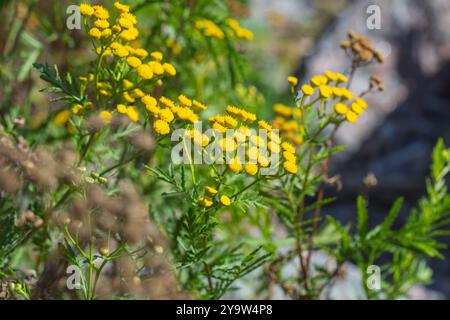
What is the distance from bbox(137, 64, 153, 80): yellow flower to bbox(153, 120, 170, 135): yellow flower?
0.20 metres

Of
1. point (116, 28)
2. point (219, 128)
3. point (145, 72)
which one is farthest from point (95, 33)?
point (219, 128)

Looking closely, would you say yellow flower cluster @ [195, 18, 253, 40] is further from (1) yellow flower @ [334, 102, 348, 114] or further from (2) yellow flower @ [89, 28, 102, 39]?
(2) yellow flower @ [89, 28, 102, 39]

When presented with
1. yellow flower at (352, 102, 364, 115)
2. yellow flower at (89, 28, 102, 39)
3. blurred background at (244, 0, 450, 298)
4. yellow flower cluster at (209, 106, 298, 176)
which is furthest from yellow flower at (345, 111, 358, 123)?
blurred background at (244, 0, 450, 298)

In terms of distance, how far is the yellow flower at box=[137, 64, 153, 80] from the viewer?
185 centimetres

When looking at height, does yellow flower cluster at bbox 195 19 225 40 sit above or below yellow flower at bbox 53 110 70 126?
above

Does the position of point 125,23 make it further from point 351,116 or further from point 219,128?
point 351,116

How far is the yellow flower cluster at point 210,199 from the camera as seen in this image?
1.69 meters

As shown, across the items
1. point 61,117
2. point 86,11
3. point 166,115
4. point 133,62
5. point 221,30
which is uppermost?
point 221,30

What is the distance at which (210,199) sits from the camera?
1.72 metres

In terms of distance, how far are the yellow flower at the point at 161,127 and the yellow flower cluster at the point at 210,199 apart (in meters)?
0.19

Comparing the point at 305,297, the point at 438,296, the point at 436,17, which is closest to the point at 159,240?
the point at 305,297

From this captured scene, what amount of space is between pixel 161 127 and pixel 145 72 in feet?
0.79
